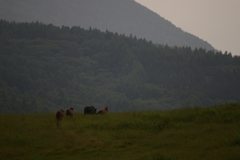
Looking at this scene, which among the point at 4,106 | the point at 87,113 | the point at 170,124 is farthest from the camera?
the point at 4,106

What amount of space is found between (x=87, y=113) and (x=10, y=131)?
737 centimetres

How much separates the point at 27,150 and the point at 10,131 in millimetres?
2558

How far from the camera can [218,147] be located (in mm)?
17078

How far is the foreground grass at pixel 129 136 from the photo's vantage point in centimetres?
1719

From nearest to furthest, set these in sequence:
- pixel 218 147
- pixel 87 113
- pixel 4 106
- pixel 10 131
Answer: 1. pixel 218 147
2. pixel 10 131
3. pixel 87 113
4. pixel 4 106

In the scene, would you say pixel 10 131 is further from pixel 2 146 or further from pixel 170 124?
pixel 170 124

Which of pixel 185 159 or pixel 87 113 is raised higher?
pixel 87 113

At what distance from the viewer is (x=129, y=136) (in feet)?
67.3

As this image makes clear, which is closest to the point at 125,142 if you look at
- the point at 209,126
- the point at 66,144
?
the point at 66,144

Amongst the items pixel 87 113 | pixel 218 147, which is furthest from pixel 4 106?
pixel 218 147

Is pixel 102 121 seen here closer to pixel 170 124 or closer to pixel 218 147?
pixel 170 124

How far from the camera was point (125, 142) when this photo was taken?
63.5ft

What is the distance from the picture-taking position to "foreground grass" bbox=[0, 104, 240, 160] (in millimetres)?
17188

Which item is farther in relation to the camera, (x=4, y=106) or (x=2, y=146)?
(x=4, y=106)
